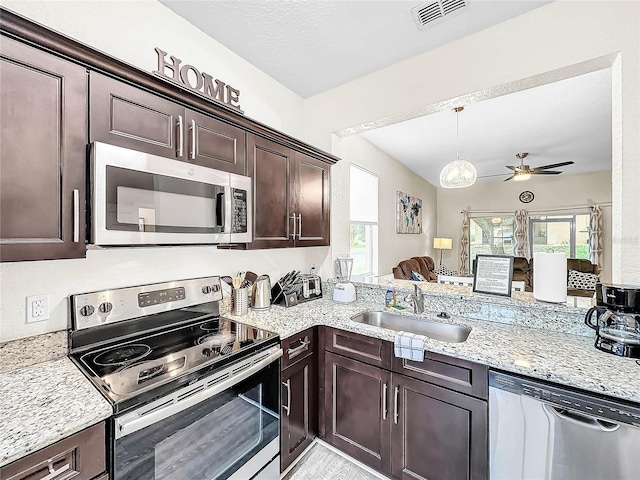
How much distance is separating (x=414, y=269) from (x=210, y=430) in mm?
4120

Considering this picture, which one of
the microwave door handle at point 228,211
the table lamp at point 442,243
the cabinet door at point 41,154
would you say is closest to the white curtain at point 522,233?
the table lamp at point 442,243

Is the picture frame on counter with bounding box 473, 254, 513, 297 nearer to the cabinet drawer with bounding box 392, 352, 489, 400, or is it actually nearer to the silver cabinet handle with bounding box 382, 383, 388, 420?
the cabinet drawer with bounding box 392, 352, 489, 400

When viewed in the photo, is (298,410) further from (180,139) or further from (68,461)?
(180,139)

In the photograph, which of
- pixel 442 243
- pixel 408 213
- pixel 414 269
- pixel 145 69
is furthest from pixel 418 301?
pixel 442 243

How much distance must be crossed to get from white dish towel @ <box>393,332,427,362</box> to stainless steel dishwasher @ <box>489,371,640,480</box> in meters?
0.32

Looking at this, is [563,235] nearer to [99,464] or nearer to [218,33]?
[218,33]

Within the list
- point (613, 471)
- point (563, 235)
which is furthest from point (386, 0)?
point (563, 235)

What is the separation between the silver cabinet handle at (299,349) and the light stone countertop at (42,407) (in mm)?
912

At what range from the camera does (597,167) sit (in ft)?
17.8

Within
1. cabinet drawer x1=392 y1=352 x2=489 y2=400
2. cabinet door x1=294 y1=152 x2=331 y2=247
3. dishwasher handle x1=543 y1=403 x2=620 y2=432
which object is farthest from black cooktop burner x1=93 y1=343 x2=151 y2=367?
dishwasher handle x1=543 y1=403 x2=620 y2=432

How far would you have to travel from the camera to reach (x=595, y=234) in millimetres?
5648

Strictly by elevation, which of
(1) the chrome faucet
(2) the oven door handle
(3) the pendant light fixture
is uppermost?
(3) the pendant light fixture

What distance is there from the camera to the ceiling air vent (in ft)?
5.37

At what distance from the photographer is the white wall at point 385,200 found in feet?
8.82
